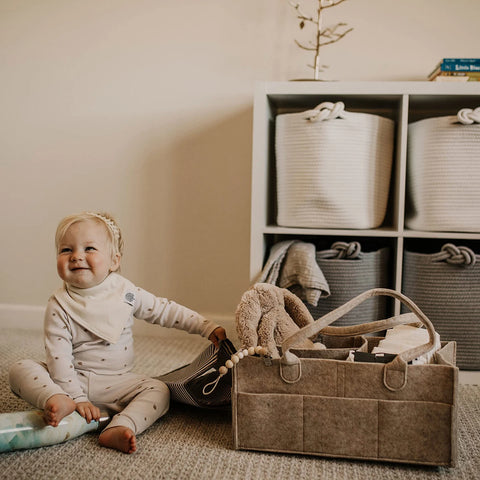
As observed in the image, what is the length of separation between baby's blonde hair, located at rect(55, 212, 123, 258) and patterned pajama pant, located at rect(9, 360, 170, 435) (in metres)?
0.27

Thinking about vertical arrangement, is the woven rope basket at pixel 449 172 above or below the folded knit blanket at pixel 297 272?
above

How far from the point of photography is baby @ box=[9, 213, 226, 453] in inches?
41.4

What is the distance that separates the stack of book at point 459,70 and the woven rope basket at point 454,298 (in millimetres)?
473

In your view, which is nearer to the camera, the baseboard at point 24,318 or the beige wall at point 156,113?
the beige wall at point 156,113

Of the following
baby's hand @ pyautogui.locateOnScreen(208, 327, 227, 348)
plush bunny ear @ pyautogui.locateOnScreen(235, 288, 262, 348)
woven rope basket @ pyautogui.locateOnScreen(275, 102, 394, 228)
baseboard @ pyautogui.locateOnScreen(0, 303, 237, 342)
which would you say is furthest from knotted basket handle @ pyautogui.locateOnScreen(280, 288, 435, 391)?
baseboard @ pyautogui.locateOnScreen(0, 303, 237, 342)

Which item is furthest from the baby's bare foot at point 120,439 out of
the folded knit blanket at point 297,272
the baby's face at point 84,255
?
the folded knit blanket at point 297,272

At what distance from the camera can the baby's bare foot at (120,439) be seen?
971 mm

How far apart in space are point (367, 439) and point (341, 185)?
26.7 inches

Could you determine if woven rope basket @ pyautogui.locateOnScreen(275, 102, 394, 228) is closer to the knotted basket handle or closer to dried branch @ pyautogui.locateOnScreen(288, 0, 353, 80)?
dried branch @ pyautogui.locateOnScreen(288, 0, 353, 80)

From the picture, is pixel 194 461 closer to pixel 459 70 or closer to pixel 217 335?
pixel 217 335

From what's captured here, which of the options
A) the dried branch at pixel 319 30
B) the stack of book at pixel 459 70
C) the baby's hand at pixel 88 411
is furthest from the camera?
the dried branch at pixel 319 30

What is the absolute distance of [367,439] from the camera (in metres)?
0.93

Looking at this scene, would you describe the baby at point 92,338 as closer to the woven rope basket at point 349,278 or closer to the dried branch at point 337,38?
the woven rope basket at point 349,278

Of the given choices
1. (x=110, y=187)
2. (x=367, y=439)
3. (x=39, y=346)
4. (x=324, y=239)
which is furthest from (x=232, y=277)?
(x=367, y=439)
